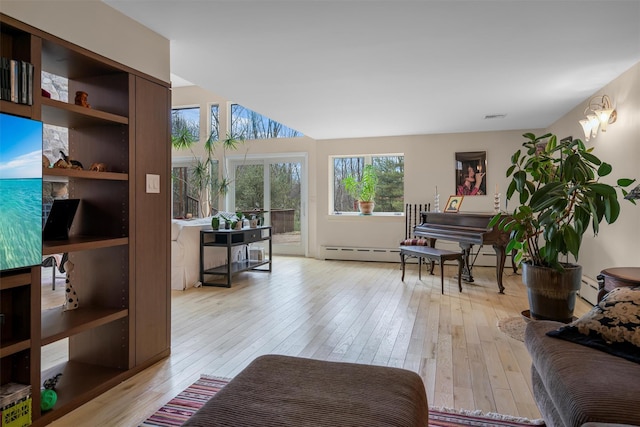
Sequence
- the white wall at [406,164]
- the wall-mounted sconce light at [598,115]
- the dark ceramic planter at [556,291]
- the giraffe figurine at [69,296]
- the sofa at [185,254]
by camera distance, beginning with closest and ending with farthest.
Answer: the giraffe figurine at [69,296] < the dark ceramic planter at [556,291] < the wall-mounted sconce light at [598,115] < the sofa at [185,254] < the white wall at [406,164]

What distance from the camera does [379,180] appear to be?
7.08m

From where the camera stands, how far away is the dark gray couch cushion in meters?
1.20

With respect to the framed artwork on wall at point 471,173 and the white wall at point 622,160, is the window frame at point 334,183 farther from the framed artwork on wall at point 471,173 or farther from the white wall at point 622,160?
the white wall at point 622,160

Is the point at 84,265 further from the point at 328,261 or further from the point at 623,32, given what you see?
the point at 328,261

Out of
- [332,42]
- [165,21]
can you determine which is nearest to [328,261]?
[332,42]

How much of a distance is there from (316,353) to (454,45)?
2.53 metres

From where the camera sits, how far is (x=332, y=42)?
112 inches

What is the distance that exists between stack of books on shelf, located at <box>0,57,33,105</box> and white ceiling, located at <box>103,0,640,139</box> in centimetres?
81

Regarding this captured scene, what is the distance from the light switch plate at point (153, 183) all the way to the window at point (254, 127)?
5.04m

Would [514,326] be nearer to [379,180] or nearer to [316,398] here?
[316,398]

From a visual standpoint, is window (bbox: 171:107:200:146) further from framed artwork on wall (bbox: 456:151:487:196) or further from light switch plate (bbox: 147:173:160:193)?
light switch plate (bbox: 147:173:160:193)

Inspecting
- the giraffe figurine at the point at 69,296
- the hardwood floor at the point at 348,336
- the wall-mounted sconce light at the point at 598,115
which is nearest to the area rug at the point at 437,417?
the hardwood floor at the point at 348,336

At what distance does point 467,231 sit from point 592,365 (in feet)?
11.2

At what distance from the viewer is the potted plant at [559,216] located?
2811 millimetres
